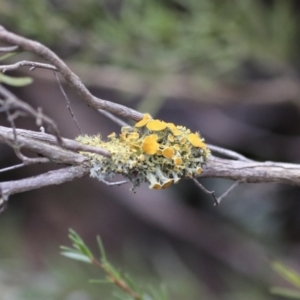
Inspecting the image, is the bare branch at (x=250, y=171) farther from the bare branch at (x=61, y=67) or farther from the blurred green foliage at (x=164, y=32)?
the blurred green foliage at (x=164, y=32)

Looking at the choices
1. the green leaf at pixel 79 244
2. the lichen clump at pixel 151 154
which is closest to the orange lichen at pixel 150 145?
the lichen clump at pixel 151 154

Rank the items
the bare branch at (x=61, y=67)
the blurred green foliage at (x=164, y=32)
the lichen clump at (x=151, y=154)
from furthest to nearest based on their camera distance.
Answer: the blurred green foliage at (x=164, y=32) < the lichen clump at (x=151, y=154) < the bare branch at (x=61, y=67)

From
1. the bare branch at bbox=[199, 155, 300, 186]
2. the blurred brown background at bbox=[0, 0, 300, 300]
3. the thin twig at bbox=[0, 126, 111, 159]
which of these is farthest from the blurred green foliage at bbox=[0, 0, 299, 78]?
the thin twig at bbox=[0, 126, 111, 159]

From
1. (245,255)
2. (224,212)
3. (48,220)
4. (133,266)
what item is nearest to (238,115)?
(224,212)

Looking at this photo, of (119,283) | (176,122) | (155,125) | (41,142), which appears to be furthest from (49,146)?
(176,122)

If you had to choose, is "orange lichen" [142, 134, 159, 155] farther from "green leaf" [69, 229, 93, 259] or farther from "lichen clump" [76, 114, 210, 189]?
"green leaf" [69, 229, 93, 259]

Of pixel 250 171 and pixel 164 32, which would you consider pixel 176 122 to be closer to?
pixel 164 32
